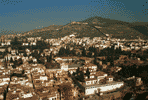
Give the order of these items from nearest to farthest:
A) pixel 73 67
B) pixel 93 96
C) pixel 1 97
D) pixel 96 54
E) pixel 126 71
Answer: pixel 1 97 < pixel 93 96 < pixel 126 71 < pixel 73 67 < pixel 96 54

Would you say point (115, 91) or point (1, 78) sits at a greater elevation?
point (1, 78)

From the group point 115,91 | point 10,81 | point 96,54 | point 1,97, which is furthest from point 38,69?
point 96,54

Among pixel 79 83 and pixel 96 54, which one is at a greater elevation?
pixel 96 54

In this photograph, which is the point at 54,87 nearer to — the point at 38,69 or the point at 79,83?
the point at 79,83

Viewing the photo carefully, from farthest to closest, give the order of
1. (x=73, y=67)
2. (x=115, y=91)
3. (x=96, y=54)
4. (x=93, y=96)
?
1. (x=96, y=54)
2. (x=73, y=67)
3. (x=115, y=91)
4. (x=93, y=96)

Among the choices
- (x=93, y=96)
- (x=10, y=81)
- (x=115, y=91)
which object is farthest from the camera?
(x=10, y=81)

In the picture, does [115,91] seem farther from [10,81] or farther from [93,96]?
[10,81]

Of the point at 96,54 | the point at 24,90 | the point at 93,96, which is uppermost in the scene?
the point at 96,54

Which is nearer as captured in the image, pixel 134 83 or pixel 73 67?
pixel 134 83

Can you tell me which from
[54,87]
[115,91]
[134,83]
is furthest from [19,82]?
[134,83]
